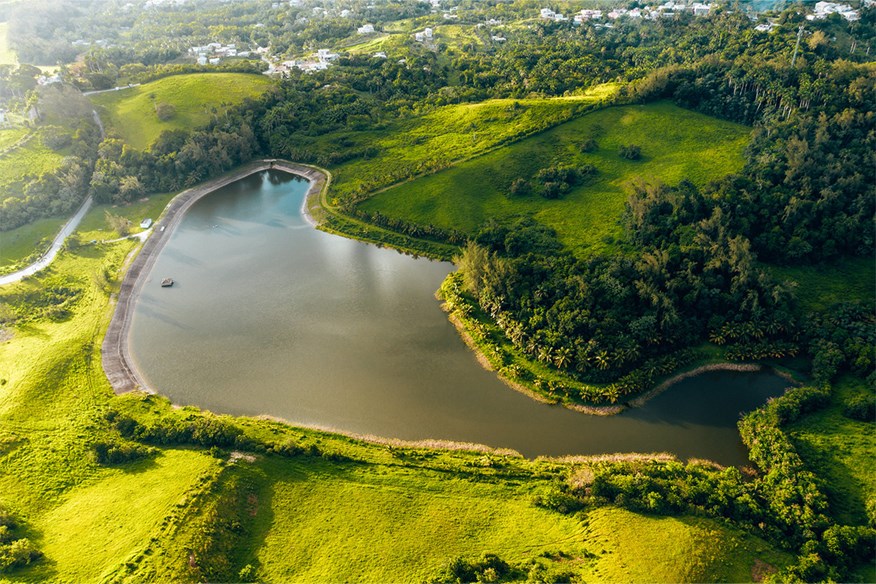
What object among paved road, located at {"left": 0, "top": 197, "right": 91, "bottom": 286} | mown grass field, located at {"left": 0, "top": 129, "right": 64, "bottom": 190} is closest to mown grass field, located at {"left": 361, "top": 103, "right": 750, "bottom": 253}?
paved road, located at {"left": 0, "top": 197, "right": 91, "bottom": 286}

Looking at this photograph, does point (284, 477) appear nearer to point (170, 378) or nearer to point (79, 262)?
point (170, 378)

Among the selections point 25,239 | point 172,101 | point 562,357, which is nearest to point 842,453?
point 562,357

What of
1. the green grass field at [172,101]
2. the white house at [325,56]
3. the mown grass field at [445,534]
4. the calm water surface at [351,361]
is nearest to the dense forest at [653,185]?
the green grass field at [172,101]

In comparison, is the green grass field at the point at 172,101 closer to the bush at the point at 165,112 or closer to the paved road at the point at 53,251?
the bush at the point at 165,112

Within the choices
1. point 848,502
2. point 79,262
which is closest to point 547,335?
point 848,502

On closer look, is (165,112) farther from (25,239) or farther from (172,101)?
(25,239)
